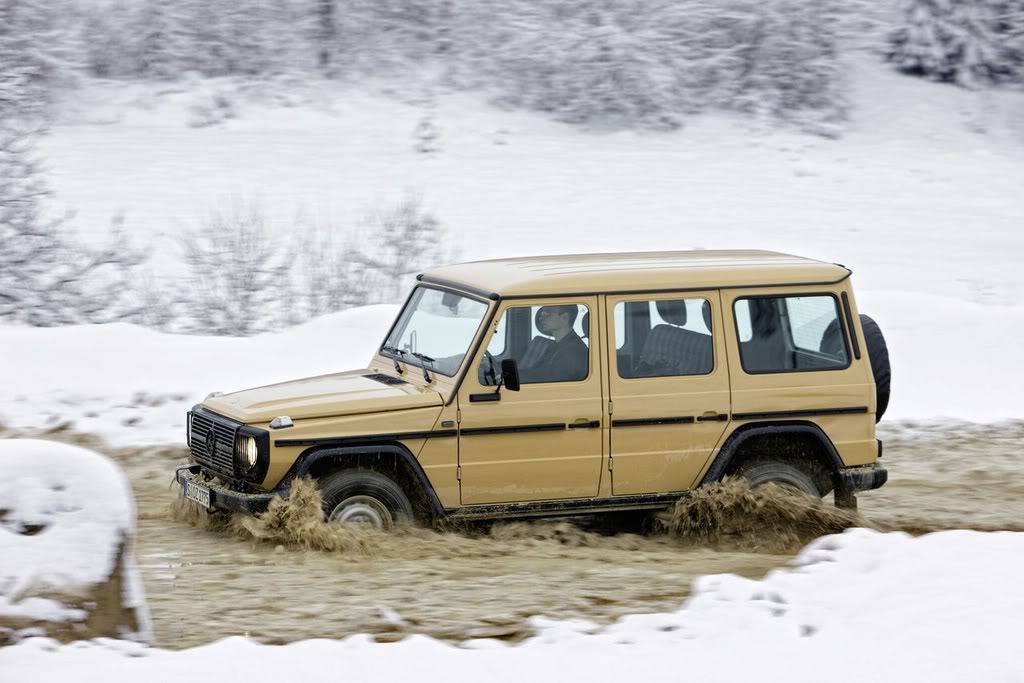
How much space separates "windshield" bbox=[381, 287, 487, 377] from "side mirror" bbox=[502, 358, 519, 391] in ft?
0.95

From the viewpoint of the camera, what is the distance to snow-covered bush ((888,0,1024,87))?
27.4m

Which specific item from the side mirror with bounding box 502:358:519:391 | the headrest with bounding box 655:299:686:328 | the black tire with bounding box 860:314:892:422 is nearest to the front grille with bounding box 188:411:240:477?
the side mirror with bounding box 502:358:519:391

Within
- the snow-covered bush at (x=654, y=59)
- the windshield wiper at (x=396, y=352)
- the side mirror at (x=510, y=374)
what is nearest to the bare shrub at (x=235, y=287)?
the windshield wiper at (x=396, y=352)

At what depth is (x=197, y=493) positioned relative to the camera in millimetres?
7738

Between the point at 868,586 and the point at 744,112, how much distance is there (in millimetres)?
20617

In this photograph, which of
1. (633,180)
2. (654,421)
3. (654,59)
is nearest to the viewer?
(654,421)

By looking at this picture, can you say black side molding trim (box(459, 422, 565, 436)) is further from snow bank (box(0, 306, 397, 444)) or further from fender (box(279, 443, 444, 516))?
snow bank (box(0, 306, 397, 444))

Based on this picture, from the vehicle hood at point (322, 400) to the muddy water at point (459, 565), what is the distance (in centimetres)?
54

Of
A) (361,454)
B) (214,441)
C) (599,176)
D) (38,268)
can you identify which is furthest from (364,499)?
(599,176)

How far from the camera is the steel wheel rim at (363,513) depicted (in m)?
7.59

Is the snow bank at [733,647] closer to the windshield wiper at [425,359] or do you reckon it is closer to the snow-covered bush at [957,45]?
the windshield wiper at [425,359]

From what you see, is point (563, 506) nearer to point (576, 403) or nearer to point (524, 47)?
point (576, 403)

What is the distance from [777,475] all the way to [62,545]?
4.47 m

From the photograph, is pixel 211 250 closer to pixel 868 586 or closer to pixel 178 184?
pixel 178 184
